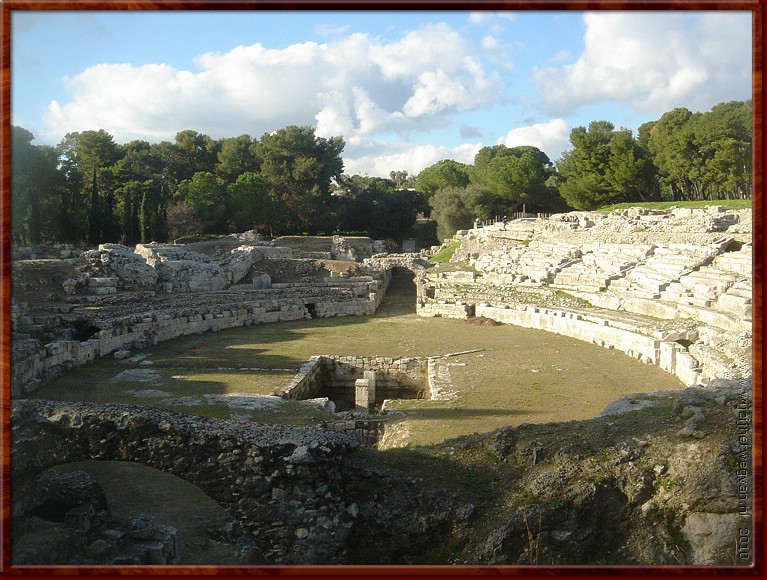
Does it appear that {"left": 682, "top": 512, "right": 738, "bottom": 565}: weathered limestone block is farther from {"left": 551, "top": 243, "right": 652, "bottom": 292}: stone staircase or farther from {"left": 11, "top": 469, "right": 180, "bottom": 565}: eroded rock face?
{"left": 551, "top": 243, "right": 652, "bottom": 292}: stone staircase

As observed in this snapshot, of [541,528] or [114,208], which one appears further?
[114,208]

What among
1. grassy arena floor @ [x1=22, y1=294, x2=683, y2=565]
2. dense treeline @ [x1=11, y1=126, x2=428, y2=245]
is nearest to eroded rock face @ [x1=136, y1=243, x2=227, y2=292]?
dense treeline @ [x1=11, y1=126, x2=428, y2=245]

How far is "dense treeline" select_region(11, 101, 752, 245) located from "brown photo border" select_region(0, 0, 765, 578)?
2301cm

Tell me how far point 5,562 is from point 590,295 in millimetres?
21343

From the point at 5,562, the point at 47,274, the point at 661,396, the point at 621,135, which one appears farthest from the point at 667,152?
the point at 5,562

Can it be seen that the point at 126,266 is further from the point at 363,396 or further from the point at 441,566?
the point at 441,566

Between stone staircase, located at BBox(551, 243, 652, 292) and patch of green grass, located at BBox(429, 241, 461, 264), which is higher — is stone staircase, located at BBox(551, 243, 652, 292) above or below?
below

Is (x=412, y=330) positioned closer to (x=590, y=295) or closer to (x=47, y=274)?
(x=590, y=295)

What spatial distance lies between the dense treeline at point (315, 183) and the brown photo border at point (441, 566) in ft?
75.5

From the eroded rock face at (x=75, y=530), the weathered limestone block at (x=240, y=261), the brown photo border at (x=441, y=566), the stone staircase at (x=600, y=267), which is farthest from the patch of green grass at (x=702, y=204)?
the eroded rock face at (x=75, y=530)

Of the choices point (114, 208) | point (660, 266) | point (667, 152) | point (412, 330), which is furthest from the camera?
point (667, 152)

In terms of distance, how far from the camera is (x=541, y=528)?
535cm

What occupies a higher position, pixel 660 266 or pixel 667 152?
pixel 667 152

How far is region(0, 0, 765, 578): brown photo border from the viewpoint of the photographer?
3809 mm
